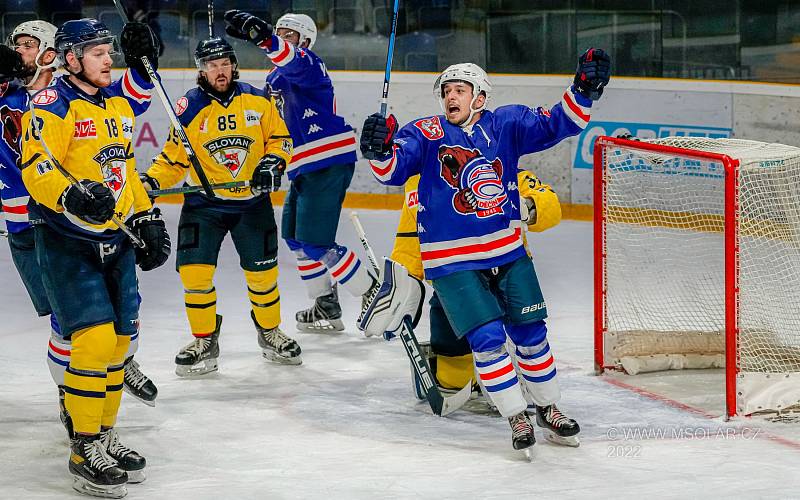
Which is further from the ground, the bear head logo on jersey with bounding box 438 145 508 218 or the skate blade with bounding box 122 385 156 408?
the bear head logo on jersey with bounding box 438 145 508 218

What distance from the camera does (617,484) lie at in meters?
3.52

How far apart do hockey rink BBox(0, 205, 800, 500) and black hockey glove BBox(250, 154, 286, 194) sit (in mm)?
732

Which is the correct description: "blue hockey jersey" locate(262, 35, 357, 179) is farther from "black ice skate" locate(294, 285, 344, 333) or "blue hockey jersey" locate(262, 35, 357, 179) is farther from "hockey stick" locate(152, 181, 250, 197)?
"hockey stick" locate(152, 181, 250, 197)

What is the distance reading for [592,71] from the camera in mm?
3768

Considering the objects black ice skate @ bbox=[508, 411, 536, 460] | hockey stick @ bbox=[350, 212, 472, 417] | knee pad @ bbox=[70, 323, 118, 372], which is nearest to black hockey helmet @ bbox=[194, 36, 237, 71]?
hockey stick @ bbox=[350, 212, 472, 417]

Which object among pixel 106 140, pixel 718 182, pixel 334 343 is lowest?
pixel 334 343

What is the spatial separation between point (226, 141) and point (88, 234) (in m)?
1.35

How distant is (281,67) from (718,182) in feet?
8.90

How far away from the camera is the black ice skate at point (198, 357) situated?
191 inches

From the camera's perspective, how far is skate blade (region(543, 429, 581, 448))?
389 centimetres

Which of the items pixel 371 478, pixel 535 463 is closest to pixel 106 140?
pixel 371 478

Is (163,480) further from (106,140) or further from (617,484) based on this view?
(617,484)

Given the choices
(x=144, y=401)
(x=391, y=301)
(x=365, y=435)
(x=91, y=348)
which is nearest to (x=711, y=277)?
(x=391, y=301)

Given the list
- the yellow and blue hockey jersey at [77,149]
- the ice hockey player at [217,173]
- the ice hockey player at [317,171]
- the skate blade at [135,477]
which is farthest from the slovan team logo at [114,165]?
the ice hockey player at [317,171]
